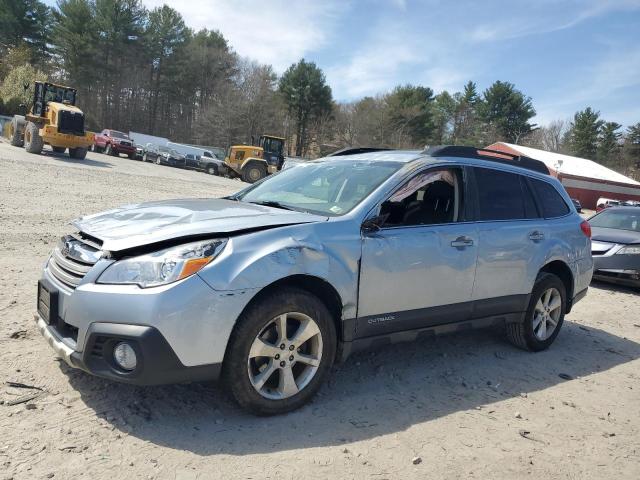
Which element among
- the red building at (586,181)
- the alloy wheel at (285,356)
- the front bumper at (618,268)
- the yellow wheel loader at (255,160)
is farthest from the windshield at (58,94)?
the red building at (586,181)

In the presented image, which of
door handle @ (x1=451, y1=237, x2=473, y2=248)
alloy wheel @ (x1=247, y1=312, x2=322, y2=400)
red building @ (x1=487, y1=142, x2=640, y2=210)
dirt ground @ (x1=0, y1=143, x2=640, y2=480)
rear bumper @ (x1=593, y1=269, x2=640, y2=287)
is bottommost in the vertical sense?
dirt ground @ (x1=0, y1=143, x2=640, y2=480)

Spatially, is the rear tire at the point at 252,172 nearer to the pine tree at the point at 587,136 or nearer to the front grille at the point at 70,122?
the front grille at the point at 70,122

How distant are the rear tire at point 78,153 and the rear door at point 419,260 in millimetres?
24280

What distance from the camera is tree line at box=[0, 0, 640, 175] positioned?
A: 191ft

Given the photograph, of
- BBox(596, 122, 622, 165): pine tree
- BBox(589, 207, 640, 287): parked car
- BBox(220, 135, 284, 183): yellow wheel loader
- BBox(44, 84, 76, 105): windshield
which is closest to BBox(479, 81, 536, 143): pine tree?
BBox(596, 122, 622, 165): pine tree

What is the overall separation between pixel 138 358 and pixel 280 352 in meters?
0.85

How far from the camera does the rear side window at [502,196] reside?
→ 4.61 metres

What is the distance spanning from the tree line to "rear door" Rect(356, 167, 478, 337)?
53.7m

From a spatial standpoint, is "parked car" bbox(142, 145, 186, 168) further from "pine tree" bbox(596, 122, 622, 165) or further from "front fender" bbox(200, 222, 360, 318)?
"pine tree" bbox(596, 122, 622, 165)

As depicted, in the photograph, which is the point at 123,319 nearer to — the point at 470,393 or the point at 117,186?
the point at 470,393

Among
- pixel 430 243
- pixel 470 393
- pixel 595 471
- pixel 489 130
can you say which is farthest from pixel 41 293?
pixel 489 130

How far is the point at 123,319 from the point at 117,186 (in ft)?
48.2

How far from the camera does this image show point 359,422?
3398 mm

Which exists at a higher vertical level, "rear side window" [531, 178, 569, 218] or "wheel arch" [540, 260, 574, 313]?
"rear side window" [531, 178, 569, 218]
